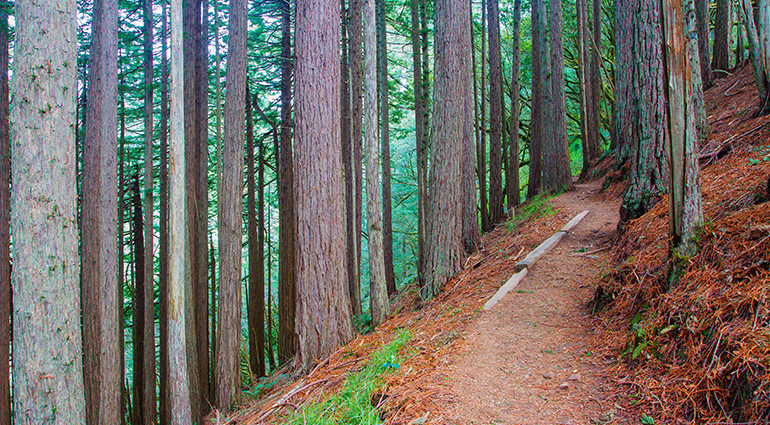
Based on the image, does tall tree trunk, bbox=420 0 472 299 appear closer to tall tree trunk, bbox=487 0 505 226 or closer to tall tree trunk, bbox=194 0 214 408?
tall tree trunk, bbox=487 0 505 226

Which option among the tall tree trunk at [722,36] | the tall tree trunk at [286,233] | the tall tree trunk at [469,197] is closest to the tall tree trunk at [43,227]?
the tall tree trunk at [469,197]

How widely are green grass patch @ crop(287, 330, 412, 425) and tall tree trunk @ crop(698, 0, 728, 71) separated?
1056cm

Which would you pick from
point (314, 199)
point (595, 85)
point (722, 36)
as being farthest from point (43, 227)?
point (595, 85)

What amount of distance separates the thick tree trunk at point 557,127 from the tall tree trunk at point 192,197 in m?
8.56

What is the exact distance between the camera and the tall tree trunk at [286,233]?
11336 mm

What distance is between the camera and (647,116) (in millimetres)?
5668

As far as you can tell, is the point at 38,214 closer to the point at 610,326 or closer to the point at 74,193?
the point at 74,193

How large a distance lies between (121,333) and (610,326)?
12.0 meters

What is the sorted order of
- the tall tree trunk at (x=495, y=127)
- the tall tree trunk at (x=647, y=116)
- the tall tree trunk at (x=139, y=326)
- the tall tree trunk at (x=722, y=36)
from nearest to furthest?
the tall tree trunk at (x=647, y=116), the tall tree trunk at (x=722, y=36), the tall tree trunk at (x=495, y=127), the tall tree trunk at (x=139, y=326)

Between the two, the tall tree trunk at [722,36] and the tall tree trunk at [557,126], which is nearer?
the tall tree trunk at [722,36]

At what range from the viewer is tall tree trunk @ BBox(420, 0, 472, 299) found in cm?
731

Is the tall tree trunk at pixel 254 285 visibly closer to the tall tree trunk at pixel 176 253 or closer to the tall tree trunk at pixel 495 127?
the tall tree trunk at pixel 176 253

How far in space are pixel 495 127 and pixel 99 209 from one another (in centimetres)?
953

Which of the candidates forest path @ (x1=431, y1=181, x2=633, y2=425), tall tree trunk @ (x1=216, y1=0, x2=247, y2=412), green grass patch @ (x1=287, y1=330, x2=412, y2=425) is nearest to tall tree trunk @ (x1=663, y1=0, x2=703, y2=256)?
forest path @ (x1=431, y1=181, x2=633, y2=425)
